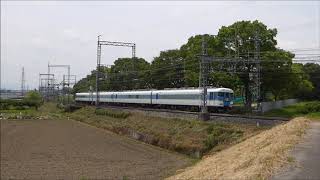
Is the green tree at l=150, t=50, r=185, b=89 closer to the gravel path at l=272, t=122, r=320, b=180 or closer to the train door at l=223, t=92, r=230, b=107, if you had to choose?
the train door at l=223, t=92, r=230, b=107

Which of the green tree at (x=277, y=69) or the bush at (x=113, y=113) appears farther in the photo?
the bush at (x=113, y=113)

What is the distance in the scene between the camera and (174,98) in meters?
55.0

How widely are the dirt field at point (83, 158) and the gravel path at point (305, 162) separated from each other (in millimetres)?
7309

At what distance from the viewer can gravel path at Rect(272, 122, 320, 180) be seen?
50.4 ft

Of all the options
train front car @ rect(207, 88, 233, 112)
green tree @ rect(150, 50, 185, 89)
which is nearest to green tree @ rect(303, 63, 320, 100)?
green tree @ rect(150, 50, 185, 89)

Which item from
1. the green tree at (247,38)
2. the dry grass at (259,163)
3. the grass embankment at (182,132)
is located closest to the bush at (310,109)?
the green tree at (247,38)

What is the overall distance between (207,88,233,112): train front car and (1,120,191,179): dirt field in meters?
9.90

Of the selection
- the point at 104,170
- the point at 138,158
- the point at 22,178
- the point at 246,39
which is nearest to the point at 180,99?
the point at 246,39

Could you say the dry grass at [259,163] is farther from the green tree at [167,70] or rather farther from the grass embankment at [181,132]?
the green tree at [167,70]

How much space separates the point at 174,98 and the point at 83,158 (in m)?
25.5

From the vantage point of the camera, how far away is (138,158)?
30.7 m

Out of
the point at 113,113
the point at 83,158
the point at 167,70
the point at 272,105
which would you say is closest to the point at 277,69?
the point at 272,105

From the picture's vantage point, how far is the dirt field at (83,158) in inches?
978

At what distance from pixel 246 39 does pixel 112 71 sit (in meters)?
56.7
